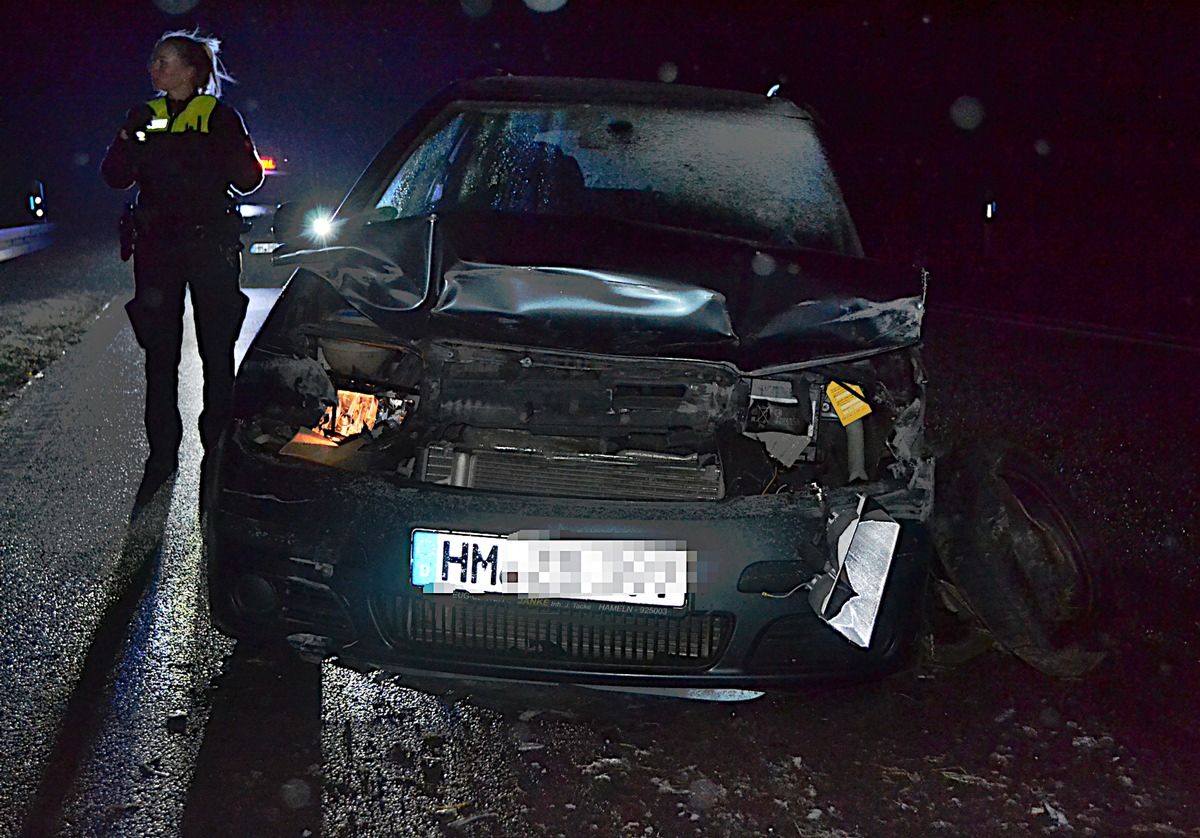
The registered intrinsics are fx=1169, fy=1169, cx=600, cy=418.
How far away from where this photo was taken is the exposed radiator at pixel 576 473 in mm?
2807

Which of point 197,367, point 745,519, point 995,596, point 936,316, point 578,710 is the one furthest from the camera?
point 936,316

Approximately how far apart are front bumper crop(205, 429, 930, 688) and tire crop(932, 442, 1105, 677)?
466 millimetres

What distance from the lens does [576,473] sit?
9.39 ft

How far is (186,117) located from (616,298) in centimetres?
243

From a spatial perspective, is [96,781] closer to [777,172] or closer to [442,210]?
[442,210]

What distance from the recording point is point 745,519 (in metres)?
2.68

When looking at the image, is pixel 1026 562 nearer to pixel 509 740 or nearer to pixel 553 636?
pixel 553 636

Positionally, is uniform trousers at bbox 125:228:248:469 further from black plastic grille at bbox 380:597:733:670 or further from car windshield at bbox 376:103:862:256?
black plastic grille at bbox 380:597:733:670

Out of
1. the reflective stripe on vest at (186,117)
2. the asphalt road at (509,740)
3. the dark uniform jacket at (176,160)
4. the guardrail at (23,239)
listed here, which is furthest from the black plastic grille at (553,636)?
the guardrail at (23,239)

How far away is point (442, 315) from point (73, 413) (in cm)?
370

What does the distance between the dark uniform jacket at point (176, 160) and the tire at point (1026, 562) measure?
3085 mm

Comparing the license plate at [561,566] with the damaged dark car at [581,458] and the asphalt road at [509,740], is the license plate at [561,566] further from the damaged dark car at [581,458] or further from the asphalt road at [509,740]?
the asphalt road at [509,740]

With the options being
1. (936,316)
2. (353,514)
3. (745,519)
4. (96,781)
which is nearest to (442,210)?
(353,514)

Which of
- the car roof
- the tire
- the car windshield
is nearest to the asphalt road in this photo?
the tire
